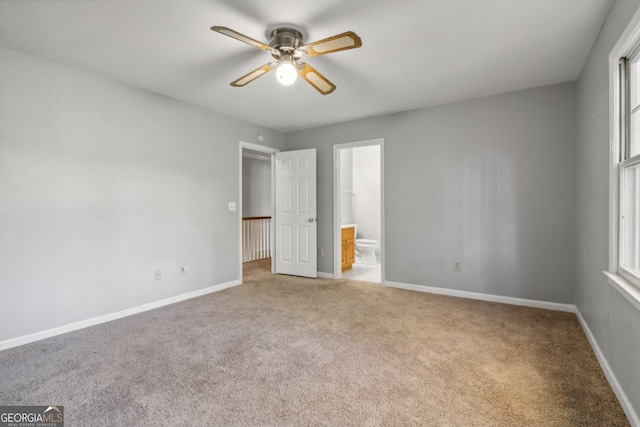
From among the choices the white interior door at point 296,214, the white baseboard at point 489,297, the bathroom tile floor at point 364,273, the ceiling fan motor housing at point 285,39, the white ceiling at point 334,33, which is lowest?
the bathroom tile floor at point 364,273

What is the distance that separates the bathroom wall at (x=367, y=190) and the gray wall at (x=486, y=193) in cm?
236

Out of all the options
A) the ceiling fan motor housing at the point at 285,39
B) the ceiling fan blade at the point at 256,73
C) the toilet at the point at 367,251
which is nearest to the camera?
the ceiling fan motor housing at the point at 285,39

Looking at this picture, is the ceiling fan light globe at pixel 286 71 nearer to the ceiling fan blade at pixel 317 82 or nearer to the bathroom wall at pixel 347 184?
the ceiling fan blade at pixel 317 82

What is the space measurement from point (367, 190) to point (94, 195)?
514 cm

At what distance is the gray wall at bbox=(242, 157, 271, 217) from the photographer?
23.4ft

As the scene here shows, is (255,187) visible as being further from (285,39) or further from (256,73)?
(285,39)

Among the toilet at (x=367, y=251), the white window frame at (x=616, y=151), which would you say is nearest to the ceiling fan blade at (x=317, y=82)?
the white window frame at (x=616, y=151)

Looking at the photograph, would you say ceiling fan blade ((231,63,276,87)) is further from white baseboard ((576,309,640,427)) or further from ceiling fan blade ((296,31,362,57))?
white baseboard ((576,309,640,427))

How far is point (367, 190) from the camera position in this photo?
691cm

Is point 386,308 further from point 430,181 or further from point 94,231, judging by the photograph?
point 94,231

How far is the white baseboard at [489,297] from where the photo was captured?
3252 mm

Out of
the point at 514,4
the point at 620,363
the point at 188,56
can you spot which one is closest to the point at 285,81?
the point at 188,56

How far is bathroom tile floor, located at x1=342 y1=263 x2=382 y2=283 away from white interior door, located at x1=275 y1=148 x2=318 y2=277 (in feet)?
2.08

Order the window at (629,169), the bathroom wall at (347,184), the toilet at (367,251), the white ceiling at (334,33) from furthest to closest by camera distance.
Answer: the bathroom wall at (347,184) → the toilet at (367,251) → the white ceiling at (334,33) → the window at (629,169)
